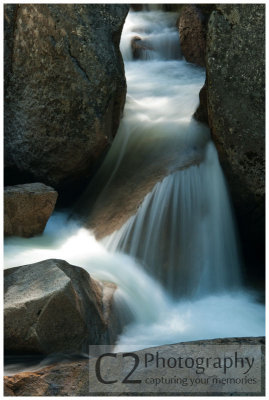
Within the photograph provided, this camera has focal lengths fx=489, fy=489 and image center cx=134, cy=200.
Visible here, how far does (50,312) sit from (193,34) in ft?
21.5

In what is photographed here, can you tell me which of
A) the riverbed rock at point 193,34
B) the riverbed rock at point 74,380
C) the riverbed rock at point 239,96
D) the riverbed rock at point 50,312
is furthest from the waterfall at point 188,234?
the riverbed rock at point 193,34

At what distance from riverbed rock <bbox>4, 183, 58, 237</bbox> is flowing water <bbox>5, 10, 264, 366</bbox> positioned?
133 millimetres

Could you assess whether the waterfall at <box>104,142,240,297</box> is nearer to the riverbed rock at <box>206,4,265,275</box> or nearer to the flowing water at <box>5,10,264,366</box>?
the flowing water at <box>5,10,264,366</box>

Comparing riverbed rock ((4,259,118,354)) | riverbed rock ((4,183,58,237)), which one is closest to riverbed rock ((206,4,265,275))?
riverbed rock ((4,183,58,237))

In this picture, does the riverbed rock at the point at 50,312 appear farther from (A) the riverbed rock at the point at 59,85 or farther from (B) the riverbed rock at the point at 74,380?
(A) the riverbed rock at the point at 59,85

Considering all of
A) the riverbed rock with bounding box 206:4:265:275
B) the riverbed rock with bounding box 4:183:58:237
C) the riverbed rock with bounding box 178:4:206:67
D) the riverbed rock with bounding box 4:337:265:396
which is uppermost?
the riverbed rock with bounding box 178:4:206:67

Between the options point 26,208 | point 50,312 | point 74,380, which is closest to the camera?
point 74,380

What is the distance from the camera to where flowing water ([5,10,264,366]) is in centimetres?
410

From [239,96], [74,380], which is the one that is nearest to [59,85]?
[239,96]

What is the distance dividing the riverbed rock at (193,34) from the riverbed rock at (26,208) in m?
4.58

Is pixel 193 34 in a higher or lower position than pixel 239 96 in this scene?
higher

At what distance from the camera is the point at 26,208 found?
4664mm

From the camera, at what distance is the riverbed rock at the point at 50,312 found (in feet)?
9.87

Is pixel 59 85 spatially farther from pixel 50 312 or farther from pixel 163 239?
pixel 50 312
